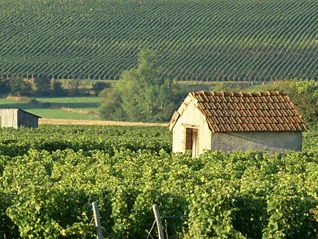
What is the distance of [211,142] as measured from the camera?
31219 millimetres

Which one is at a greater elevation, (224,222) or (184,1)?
(184,1)

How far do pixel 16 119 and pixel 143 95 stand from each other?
123 feet

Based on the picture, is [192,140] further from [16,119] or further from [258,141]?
[16,119]

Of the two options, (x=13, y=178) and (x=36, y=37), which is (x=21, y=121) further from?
(x=36, y=37)

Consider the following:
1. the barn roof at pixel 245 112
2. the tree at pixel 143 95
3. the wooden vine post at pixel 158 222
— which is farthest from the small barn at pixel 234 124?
the tree at pixel 143 95

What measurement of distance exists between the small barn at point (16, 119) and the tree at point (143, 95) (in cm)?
3011

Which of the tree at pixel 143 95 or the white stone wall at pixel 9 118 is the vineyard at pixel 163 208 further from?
the tree at pixel 143 95

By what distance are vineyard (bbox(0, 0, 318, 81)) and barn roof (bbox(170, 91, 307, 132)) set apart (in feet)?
195

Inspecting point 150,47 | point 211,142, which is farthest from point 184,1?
point 211,142

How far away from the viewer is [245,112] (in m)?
32.6

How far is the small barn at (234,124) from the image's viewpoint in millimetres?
31453

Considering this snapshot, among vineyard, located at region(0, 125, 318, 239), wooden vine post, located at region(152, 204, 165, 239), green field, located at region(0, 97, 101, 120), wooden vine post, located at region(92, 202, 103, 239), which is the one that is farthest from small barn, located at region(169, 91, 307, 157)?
green field, located at region(0, 97, 101, 120)

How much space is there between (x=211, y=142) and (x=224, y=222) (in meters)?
14.7

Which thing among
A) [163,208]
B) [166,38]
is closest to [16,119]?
[163,208]
